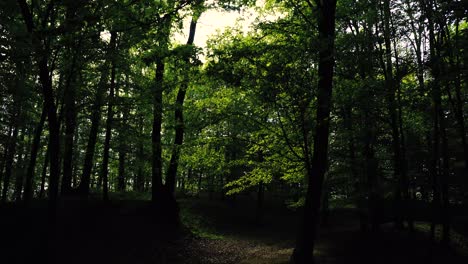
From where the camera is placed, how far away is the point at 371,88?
400 inches

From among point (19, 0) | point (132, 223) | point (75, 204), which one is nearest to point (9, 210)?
point (75, 204)

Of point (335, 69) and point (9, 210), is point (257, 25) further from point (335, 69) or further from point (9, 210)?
point (9, 210)

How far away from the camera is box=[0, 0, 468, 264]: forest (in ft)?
30.4

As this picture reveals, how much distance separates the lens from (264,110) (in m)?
13.2

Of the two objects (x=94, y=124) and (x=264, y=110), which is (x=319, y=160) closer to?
(x=264, y=110)

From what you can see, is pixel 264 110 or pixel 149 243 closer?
pixel 264 110

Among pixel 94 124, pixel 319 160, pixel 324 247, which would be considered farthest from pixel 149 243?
pixel 319 160

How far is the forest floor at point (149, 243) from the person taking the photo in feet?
38.9

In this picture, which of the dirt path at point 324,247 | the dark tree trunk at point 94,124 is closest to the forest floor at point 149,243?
the dirt path at point 324,247

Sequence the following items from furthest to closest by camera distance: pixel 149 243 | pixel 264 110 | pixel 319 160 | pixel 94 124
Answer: pixel 94 124 < pixel 149 243 < pixel 264 110 < pixel 319 160

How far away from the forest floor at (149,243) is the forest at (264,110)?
A: 10 centimetres

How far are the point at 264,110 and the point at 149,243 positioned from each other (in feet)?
27.5

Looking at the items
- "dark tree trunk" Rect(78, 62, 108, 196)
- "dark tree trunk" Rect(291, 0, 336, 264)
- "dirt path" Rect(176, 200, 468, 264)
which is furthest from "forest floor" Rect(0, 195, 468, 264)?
"dark tree trunk" Rect(78, 62, 108, 196)

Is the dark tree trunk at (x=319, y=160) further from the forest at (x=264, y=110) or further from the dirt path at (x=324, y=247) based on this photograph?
the dirt path at (x=324, y=247)
